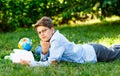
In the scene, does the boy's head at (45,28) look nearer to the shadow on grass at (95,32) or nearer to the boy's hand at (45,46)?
the boy's hand at (45,46)

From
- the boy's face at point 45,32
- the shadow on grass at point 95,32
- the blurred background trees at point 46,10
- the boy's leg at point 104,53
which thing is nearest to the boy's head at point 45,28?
the boy's face at point 45,32

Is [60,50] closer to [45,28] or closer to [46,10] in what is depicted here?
[45,28]

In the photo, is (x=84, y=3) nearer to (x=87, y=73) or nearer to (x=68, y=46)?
(x=68, y=46)

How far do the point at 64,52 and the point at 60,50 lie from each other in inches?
4.8

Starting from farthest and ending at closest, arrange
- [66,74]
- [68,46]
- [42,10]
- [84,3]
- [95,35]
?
[42,10] < [84,3] < [95,35] < [68,46] < [66,74]

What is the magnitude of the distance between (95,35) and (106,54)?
8.79 feet

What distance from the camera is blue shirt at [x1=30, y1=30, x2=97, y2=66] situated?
16.1 feet

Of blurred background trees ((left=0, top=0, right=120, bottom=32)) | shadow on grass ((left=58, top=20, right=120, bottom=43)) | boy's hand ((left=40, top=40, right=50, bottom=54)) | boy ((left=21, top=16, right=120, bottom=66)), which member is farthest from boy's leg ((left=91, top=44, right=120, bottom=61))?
blurred background trees ((left=0, top=0, right=120, bottom=32))

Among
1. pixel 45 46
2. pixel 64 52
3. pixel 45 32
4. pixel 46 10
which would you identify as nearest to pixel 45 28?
pixel 45 32

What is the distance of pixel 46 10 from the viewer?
1023 centimetres

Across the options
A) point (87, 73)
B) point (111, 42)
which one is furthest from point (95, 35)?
point (87, 73)

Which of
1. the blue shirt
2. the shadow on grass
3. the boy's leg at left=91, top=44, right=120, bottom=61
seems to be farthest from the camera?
the shadow on grass

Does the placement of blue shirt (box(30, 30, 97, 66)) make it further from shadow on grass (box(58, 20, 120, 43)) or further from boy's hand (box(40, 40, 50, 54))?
shadow on grass (box(58, 20, 120, 43))

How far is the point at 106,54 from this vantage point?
5.28 meters
